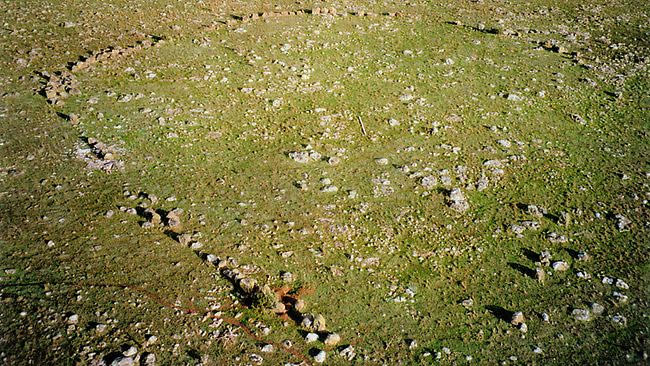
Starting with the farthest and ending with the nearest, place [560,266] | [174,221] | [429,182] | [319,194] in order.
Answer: [429,182]
[319,194]
[174,221]
[560,266]

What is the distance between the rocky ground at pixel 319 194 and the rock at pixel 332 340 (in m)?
0.06

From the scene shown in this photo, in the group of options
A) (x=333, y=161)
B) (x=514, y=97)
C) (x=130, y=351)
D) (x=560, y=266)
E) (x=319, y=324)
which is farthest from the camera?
(x=514, y=97)

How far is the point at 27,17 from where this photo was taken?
656 inches

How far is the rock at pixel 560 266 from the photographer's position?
845cm

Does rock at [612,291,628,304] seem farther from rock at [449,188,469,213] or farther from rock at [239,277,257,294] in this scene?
rock at [239,277,257,294]

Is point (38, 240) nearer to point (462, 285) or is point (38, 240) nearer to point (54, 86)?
point (54, 86)

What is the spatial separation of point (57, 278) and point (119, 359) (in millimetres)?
1939

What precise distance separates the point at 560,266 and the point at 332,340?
386 cm

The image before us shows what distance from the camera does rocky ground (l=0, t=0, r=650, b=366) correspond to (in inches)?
287

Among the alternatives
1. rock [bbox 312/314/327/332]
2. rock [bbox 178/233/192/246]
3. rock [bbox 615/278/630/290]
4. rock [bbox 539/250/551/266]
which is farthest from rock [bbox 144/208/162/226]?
rock [bbox 615/278/630/290]

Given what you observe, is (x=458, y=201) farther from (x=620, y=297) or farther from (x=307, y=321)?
(x=307, y=321)

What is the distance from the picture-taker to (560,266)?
8469mm

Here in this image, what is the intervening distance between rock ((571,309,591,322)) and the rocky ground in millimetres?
17

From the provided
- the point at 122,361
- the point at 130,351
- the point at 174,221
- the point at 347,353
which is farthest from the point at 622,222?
the point at 122,361
